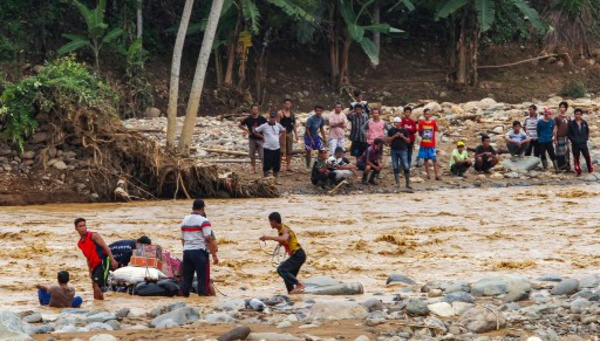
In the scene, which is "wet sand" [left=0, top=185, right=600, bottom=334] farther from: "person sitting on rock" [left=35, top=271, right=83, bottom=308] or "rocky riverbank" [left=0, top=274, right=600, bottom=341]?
"rocky riverbank" [left=0, top=274, right=600, bottom=341]

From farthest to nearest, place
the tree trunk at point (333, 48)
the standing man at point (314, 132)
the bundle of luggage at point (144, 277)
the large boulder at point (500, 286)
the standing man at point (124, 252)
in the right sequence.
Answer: the tree trunk at point (333, 48)
the standing man at point (314, 132)
the standing man at point (124, 252)
the bundle of luggage at point (144, 277)
the large boulder at point (500, 286)

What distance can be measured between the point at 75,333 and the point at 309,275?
16.1 feet

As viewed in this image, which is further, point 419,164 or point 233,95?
point 233,95

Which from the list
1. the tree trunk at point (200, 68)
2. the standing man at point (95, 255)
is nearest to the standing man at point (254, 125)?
the tree trunk at point (200, 68)

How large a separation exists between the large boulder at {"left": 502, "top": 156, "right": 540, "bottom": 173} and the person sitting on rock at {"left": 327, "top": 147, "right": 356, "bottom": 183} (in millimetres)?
3928

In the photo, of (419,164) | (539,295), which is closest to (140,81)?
(419,164)

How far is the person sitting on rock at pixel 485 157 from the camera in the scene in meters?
25.7

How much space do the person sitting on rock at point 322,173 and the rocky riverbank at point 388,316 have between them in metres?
10.3

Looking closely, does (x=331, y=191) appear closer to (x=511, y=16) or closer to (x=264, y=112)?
(x=264, y=112)

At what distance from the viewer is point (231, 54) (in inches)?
1296

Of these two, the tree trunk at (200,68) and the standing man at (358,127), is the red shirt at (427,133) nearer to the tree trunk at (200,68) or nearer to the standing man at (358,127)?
the standing man at (358,127)

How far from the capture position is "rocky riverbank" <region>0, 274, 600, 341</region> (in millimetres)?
11086

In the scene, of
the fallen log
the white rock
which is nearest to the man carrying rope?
the white rock

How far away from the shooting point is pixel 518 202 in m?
22.9
